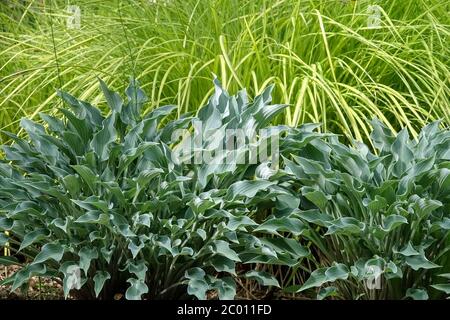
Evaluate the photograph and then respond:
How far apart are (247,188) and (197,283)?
39cm

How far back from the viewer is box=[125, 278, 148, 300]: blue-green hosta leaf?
300 cm

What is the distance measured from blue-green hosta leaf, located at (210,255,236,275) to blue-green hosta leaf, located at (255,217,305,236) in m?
0.16

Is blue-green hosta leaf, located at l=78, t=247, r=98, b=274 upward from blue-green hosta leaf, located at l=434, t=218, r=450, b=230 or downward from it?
downward

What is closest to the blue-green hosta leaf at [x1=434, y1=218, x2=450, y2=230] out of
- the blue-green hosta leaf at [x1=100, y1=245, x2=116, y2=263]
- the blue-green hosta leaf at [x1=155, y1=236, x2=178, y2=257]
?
the blue-green hosta leaf at [x1=155, y1=236, x2=178, y2=257]

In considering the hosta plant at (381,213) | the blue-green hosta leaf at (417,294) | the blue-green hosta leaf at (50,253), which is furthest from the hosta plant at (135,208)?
the blue-green hosta leaf at (417,294)

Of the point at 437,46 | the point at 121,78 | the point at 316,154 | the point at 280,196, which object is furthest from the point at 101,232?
the point at 437,46

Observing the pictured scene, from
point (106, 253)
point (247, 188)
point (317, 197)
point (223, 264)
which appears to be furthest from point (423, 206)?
point (106, 253)

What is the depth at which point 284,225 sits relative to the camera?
3156 mm

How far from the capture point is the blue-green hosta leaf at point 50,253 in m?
3.06

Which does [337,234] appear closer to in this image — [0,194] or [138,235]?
[138,235]

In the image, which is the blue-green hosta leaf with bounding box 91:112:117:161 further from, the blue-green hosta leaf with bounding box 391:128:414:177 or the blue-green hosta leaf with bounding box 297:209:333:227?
the blue-green hosta leaf with bounding box 391:128:414:177

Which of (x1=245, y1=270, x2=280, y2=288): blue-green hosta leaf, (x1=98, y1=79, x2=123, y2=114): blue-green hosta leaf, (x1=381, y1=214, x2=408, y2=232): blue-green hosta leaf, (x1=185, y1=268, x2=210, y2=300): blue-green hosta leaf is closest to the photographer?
(x1=381, y1=214, x2=408, y2=232): blue-green hosta leaf

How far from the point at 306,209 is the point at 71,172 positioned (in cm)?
92

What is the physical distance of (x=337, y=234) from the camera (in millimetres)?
3150
